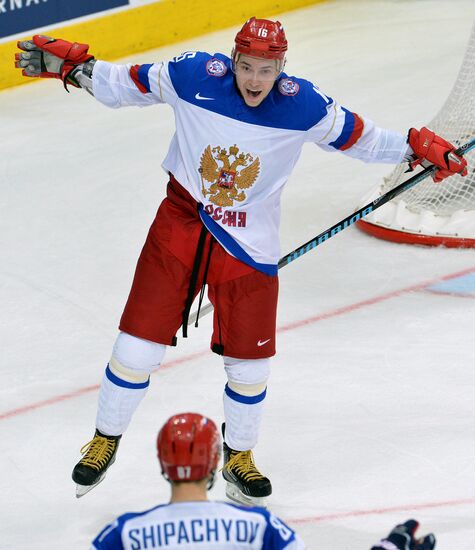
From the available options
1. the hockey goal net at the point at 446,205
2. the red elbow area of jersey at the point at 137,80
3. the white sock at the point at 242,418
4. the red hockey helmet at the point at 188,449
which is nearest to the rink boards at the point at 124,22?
the hockey goal net at the point at 446,205

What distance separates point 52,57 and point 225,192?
0.66 metres

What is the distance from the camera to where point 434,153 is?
3.72 m

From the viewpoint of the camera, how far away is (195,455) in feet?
7.52

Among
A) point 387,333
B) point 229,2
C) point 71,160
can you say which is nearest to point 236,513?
point 387,333

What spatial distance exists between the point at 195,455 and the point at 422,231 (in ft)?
10.8

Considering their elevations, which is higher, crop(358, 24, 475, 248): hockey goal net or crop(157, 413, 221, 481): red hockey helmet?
crop(157, 413, 221, 481): red hockey helmet

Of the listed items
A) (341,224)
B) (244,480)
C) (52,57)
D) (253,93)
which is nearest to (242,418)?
(244,480)

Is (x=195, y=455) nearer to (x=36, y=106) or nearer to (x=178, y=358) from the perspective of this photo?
(x=178, y=358)

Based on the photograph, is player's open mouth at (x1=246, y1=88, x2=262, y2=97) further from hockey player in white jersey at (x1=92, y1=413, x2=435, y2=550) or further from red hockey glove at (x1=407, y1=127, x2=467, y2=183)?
hockey player in white jersey at (x1=92, y1=413, x2=435, y2=550)

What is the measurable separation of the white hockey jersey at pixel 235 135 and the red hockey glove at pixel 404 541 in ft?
4.18

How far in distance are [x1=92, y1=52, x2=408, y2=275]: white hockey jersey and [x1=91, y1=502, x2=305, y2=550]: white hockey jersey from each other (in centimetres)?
130

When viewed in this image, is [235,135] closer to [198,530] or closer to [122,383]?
[122,383]

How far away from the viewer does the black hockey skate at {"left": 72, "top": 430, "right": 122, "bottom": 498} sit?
11.9 ft

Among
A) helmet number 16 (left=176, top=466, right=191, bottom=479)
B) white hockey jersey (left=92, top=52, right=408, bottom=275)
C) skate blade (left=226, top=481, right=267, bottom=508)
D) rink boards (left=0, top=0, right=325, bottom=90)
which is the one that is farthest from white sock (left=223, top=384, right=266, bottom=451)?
rink boards (left=0, top=0, right=325, bottom=90)
